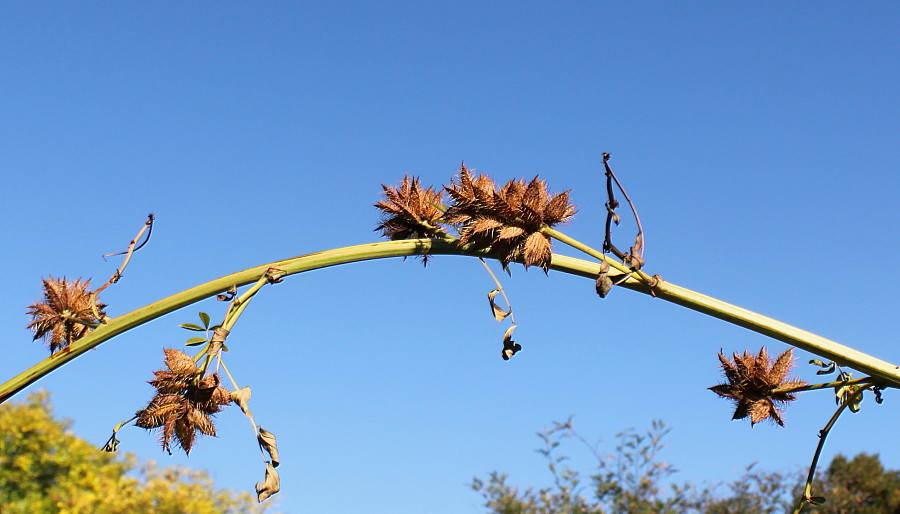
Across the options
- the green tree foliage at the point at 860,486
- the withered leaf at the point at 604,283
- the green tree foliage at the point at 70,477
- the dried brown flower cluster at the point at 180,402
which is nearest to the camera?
the withered leaf at the point at 604,283

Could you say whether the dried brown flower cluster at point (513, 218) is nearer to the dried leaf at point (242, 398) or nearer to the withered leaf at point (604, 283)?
the withered leaf at point (604, 283)

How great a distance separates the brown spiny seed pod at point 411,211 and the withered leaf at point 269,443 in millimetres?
489

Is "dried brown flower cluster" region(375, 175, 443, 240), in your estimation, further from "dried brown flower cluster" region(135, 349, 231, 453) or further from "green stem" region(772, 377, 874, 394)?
"green stem" region(772, 377, 874, 394)

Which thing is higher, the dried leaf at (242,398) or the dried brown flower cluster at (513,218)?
the dried brown flower cluster at (513,218)

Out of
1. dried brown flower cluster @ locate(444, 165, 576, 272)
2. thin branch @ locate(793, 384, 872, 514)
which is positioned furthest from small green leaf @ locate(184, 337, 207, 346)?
thin branch @ locate(793, 384, 872, 514)

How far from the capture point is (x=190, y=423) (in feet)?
5.14

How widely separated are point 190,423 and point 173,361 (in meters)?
0.14

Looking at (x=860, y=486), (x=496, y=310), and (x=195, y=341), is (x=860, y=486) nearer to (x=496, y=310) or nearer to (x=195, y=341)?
(x=496, y=310)

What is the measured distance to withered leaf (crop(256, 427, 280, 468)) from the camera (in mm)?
1571

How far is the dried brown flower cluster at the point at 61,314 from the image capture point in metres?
1.67

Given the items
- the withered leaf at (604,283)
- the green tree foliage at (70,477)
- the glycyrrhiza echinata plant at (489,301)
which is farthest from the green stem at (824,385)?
the green tree foliage at (70,477)

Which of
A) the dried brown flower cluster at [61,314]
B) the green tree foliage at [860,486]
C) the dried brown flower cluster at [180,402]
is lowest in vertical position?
the dried brown flower cluster at [180,402]

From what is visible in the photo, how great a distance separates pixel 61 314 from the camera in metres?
1.66

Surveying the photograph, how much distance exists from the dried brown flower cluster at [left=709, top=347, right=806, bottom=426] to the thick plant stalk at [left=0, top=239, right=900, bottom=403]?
18 centimetres
